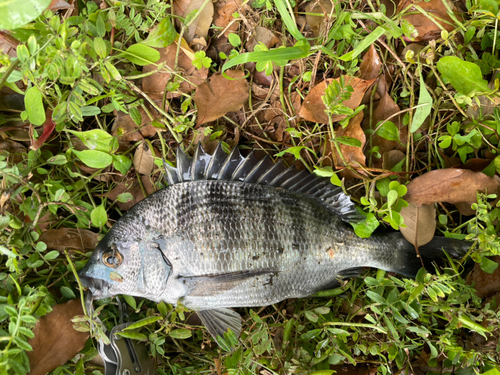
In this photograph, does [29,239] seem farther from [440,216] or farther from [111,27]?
[440,216]

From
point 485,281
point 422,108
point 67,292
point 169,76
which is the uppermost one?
point 169,76

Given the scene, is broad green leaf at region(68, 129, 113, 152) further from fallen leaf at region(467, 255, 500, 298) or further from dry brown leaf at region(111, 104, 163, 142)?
fallen leaf at region(467, 255, 500, 298)

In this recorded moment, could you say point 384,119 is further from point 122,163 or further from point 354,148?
point 122,163

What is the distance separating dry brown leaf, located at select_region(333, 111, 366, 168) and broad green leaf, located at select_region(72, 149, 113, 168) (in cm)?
118

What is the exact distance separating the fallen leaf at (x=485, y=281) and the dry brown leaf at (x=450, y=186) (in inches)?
14.3

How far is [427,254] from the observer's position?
1.76 metres

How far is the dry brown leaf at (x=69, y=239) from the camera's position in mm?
1791

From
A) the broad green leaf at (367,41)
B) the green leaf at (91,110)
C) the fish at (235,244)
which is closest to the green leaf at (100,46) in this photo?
the green leaf at (91,110)

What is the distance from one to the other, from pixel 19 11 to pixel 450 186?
1.98 m

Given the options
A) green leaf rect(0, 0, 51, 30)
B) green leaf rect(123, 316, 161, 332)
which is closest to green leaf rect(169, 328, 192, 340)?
green leaf rect(123, 316, 161, 332)

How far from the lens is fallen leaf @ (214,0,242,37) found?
186cm

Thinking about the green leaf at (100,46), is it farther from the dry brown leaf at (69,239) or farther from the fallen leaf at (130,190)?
the dry brown leaf at (69,239)

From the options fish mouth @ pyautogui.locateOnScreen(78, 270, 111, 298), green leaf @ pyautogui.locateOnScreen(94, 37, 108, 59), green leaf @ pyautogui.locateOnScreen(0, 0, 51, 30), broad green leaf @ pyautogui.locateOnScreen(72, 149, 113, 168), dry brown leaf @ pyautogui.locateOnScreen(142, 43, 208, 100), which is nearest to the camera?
green leaf @ pyautogui.locateOnScreen(0, 0, 51, 30)

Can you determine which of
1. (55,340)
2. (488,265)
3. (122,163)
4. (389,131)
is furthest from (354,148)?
(55,340)
